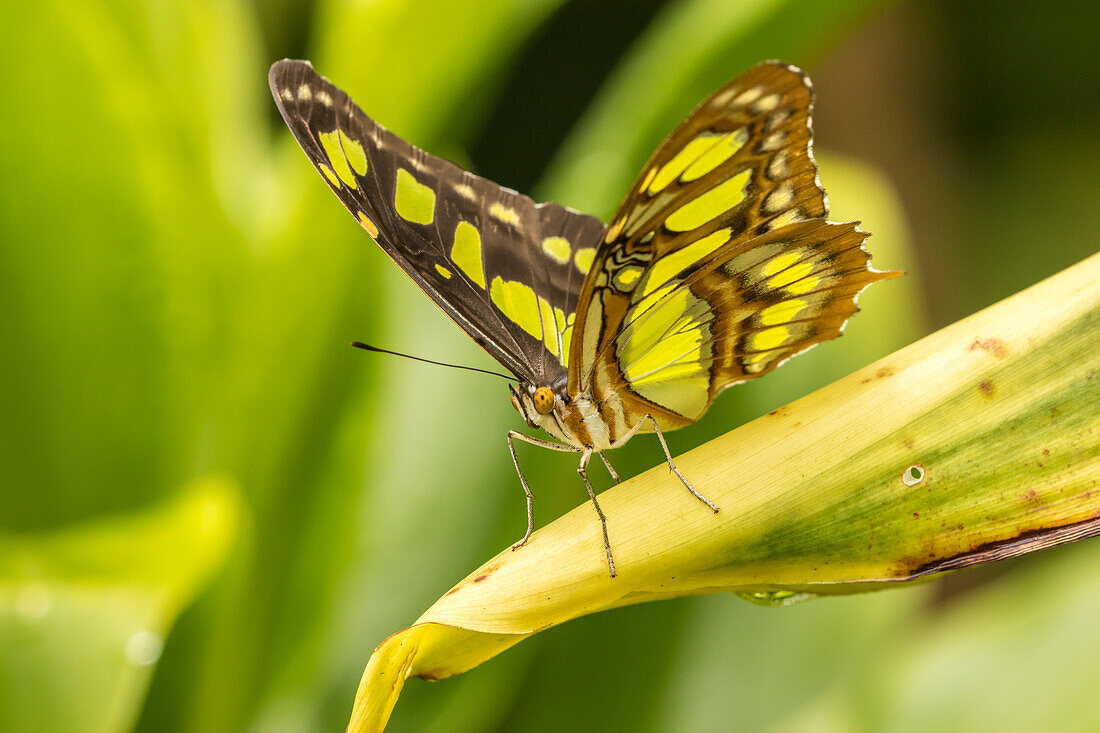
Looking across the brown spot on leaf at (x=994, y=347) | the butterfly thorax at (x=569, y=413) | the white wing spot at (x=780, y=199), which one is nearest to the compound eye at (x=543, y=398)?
the butterfly thorax at (x=569, y=413)

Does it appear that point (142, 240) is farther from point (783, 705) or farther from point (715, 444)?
point (783, 705)

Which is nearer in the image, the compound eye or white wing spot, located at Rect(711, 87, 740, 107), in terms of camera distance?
Answer: white wing spot, located at Rect(711, 87, 740, 107)

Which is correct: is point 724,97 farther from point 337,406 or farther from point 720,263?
A: point 337,406

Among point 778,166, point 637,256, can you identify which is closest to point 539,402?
point 637,256

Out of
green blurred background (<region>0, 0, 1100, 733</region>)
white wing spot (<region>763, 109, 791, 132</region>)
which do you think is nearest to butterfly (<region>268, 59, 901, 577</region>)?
white wing spot (<region>763, 109, 791, 132</region>)

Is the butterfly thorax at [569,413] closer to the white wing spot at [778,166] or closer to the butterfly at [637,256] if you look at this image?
the butterfly at [637,256]

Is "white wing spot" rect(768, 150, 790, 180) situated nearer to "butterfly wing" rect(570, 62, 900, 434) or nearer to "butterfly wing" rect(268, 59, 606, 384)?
"butterfly wing" rect(570, 62, 900, 434)
